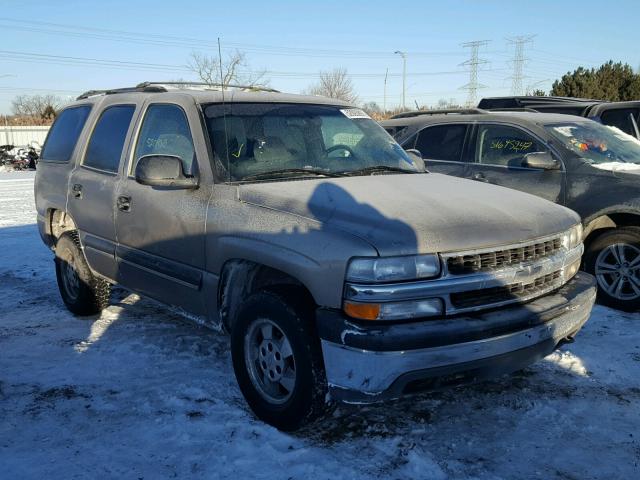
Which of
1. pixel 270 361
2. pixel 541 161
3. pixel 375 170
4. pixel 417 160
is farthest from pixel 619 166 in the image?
pixel 270 361

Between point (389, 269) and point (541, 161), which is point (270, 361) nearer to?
point (389, 269)

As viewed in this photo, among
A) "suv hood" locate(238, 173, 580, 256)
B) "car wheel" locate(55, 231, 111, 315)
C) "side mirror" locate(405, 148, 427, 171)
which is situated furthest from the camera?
"car wheel" locate(55, 231, 111, 315)

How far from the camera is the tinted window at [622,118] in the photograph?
829cm

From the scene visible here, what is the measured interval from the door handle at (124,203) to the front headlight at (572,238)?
294 centimetres

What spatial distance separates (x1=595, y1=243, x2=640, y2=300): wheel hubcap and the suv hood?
199 centimetres

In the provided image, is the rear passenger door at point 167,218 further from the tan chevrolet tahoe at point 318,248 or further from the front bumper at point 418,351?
the front bumper at point 418,351

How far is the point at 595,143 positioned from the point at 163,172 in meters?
4.40

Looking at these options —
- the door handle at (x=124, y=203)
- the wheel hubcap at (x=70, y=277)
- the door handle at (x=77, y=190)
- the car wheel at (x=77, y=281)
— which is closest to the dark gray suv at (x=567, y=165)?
the door handle at (x=124, y=203)

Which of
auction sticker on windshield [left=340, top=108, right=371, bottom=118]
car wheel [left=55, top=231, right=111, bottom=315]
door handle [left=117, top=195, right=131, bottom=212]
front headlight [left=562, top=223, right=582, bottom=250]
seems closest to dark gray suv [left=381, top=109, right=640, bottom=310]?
auction sticker on windshield [left=340, top=108, right=371, bottom=118]

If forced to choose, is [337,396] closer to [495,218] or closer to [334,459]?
[334,459]

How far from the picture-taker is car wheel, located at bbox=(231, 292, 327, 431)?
3018 millimetres

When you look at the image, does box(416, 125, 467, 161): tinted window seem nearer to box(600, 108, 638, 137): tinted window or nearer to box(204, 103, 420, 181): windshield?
box(204, 103, 420, 181): windshield

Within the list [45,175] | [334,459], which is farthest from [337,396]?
[45,175]

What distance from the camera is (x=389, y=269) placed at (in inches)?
110
